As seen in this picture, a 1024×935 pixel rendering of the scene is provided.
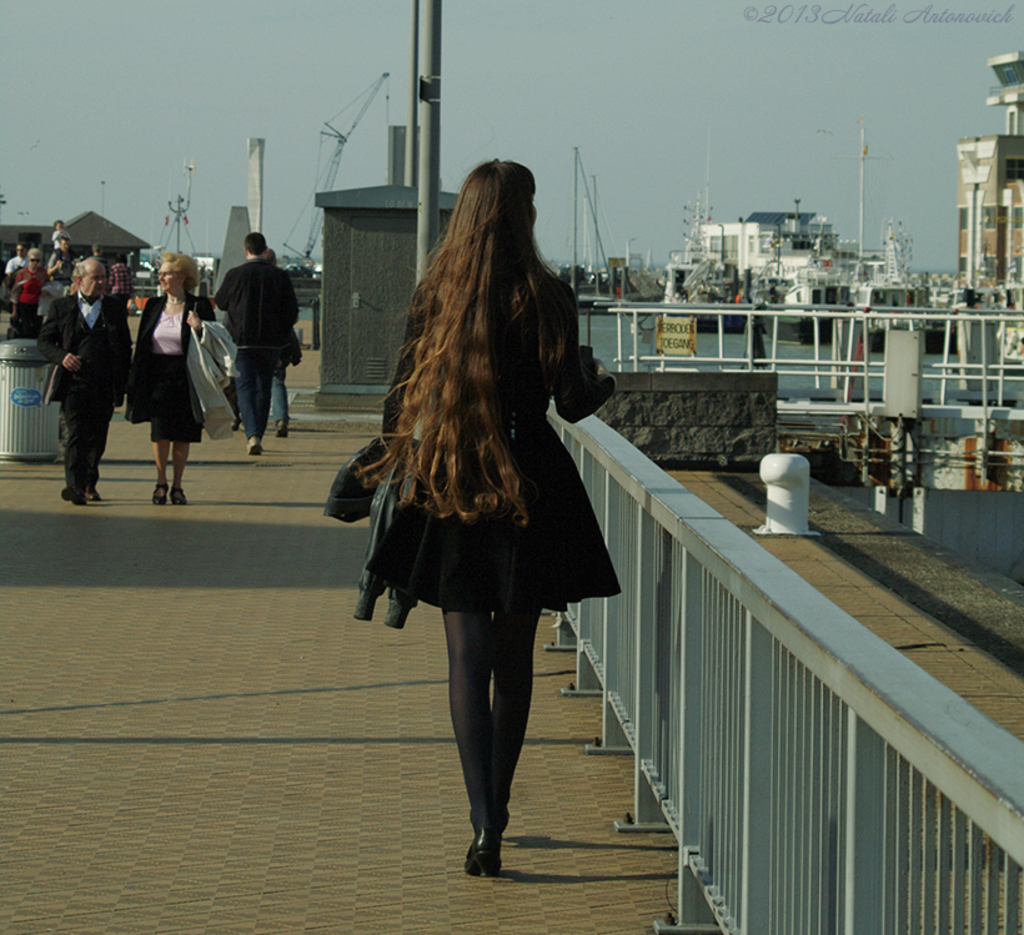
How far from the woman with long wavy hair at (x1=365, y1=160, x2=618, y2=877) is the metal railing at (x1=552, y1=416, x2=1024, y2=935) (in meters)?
0.31

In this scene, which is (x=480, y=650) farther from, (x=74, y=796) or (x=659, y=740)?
(x=74, y=796)

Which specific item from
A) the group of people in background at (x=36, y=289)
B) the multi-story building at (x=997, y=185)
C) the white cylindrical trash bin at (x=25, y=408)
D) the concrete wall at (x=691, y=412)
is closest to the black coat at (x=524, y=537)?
the concrete wall at (x=691, y=412)

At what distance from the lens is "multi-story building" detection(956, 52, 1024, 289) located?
336 feet

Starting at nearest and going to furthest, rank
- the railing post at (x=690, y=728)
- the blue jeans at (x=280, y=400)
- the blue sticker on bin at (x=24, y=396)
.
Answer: the railing post at (x=690, y=728), the blue sticker on bin at (x=24, y=396), the blue jeans at (x=280, y=400)

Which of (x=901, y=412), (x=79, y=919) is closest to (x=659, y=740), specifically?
(x=79, y=919)

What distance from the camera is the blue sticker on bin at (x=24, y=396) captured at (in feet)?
41.8

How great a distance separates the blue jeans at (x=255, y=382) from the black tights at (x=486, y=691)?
9719mm

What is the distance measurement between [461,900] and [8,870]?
1.17 metres

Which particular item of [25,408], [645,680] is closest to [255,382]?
[25,408]

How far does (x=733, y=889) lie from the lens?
3.04 m

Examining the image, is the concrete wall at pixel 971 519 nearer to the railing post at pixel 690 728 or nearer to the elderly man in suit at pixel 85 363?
the elderly man in suit at pixel 85 363

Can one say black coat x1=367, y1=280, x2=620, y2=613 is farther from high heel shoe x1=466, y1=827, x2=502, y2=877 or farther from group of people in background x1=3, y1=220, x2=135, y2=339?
group of people in background x1=3, y1=220, x2=135, y2=339

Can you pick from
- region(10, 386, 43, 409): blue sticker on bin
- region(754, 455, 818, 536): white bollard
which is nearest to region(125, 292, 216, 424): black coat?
region(10, 386, 43, 409): blue sticker on bin

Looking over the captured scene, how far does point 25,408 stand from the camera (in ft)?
42.5
